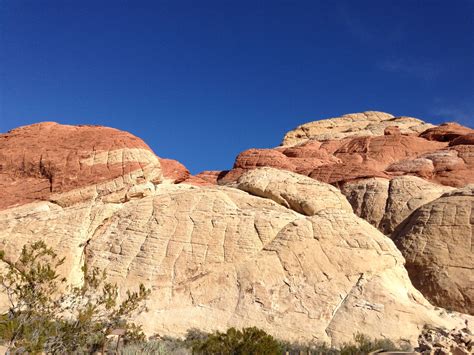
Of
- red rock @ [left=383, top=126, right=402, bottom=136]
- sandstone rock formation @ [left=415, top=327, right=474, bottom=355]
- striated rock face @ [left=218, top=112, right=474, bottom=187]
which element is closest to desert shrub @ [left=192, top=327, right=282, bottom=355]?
sandstone rock formation @ [left=415, top=327, right=474, bottom=355]

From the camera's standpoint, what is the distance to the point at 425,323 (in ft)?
56.5

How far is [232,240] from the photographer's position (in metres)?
20.9

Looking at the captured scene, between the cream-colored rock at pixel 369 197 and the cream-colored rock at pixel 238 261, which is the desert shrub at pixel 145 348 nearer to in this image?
the cream-colored rock at pixel 238 261

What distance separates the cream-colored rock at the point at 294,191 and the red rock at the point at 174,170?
5.32 m

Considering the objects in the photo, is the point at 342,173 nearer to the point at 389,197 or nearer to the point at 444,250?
the point at 389,197

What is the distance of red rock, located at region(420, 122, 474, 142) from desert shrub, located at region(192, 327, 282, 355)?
46.8 metres

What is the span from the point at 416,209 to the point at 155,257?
18.4 metres

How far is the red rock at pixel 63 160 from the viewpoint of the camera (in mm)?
24969

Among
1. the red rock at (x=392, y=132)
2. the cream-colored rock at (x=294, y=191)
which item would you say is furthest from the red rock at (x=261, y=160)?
the cream-colored rock at (x=294, y=191)

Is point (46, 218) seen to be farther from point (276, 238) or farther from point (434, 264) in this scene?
point (434, 264)

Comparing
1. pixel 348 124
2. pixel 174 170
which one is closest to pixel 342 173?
pixel 174 170

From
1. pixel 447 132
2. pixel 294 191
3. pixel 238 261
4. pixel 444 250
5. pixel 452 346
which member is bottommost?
pixel 452 346

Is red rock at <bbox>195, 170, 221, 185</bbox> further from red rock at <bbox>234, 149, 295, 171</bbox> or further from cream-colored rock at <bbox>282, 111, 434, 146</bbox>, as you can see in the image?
cream-colored rock at <bbox>282, 111, 434, 146</bbox>

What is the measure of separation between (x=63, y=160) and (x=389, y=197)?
21.4 meters
